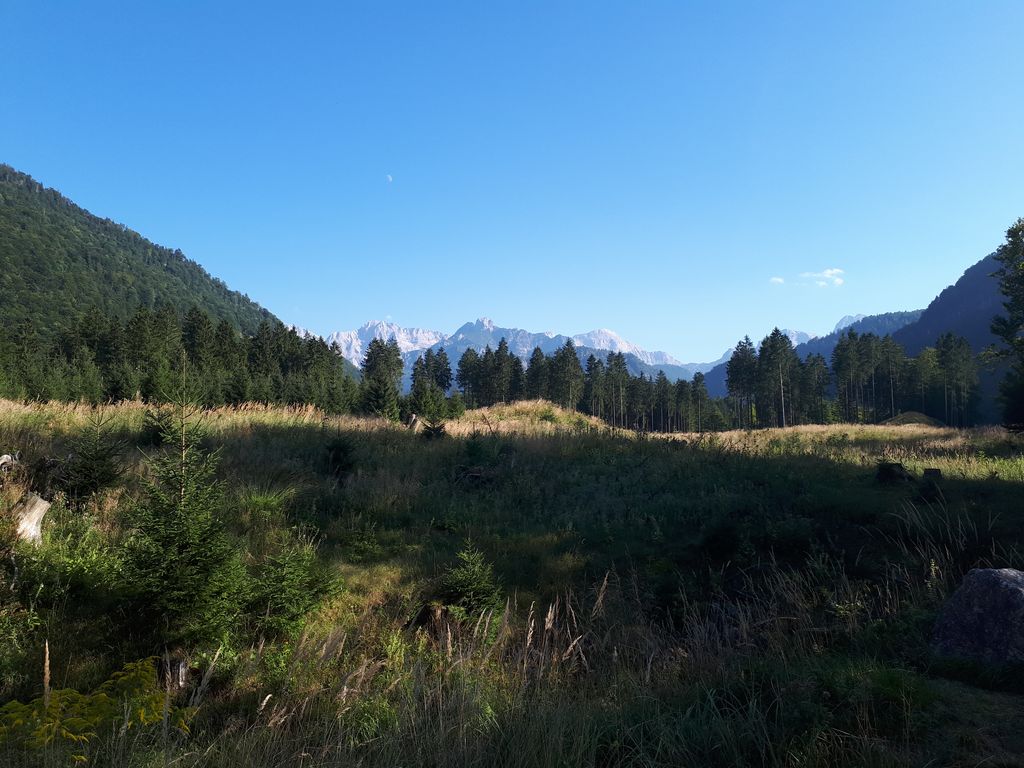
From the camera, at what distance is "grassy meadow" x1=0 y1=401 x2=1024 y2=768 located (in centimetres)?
293

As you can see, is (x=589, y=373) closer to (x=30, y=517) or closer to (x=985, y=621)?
(x=30, y=517)

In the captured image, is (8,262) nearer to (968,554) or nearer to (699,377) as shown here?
(699,377)

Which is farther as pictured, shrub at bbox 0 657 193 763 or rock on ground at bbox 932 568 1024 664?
rock on ground at bbox 932 568 1024 664

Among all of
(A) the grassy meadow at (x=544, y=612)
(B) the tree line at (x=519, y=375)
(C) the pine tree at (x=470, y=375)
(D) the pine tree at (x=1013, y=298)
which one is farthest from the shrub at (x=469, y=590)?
(C) the pine tree at (x=470, y=375)

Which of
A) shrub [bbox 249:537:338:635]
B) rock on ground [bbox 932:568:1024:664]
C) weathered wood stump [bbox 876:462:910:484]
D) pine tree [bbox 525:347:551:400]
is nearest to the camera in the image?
rock on ground [bbox 932:568:1024:664]

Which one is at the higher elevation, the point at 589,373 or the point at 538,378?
the point at 589,373

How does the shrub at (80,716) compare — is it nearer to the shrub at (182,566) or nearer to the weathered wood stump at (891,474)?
the shrub at (182,566)

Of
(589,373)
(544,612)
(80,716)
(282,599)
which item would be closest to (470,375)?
(589,373)

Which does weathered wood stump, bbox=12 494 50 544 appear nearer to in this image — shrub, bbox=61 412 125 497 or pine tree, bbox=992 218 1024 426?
shrub, bbox=61 412 125 497

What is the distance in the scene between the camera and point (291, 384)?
59.8m

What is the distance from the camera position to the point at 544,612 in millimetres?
6711

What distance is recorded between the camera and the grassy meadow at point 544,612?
2.93m

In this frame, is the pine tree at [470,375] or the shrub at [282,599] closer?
the shrub at [282,599]

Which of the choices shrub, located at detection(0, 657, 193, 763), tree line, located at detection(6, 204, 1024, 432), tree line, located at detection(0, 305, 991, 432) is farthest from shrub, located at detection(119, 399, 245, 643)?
tree line, located at detection(0, 305, 991, 432)
